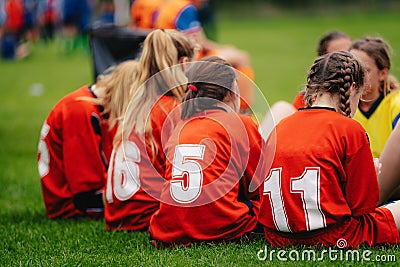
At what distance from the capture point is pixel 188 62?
4621 millimetres

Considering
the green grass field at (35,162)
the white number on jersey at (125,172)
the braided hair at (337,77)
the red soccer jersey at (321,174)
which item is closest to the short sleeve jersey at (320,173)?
the red soccer jersey at (321,174)

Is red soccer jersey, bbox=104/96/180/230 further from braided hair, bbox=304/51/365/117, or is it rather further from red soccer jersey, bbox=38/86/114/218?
braided hair, bbox=304/51/365/117

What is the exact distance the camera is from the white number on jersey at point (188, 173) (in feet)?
12.7

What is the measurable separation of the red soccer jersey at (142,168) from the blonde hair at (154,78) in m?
0.04

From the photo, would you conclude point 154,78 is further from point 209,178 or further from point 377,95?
point 377,95

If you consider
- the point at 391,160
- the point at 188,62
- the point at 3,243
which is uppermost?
the point at 188,62

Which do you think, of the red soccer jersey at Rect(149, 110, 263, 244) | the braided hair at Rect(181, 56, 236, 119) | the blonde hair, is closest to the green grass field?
the red soccer jersey at Rect(149, 110, 263, 244)

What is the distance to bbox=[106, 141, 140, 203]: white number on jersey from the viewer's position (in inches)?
173

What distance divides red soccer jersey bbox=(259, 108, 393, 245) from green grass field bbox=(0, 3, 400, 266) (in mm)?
209

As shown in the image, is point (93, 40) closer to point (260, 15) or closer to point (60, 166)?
point (60, 166)

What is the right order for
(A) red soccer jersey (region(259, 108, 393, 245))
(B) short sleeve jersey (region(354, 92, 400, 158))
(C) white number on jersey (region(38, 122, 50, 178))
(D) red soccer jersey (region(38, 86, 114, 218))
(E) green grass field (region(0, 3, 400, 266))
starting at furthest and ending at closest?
1. (C) white number on jersey (region(38, 122, 50, 178))
2. (D) red soccer jersey (region(38, 86, 114, 218))
3. (B) short sleeve jersey (region(354, 92, 400, 158))
4. (E) green grass field (region(0, 3, 400, 266))
5. (A) red soccer jersey (region(259, 108, 393, 245))

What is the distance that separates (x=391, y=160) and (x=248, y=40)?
19.4m

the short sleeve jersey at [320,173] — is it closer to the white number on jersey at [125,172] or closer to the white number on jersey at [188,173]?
the white number on jersey at [188,173]

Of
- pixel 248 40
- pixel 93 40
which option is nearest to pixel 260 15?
pixel 248 40
